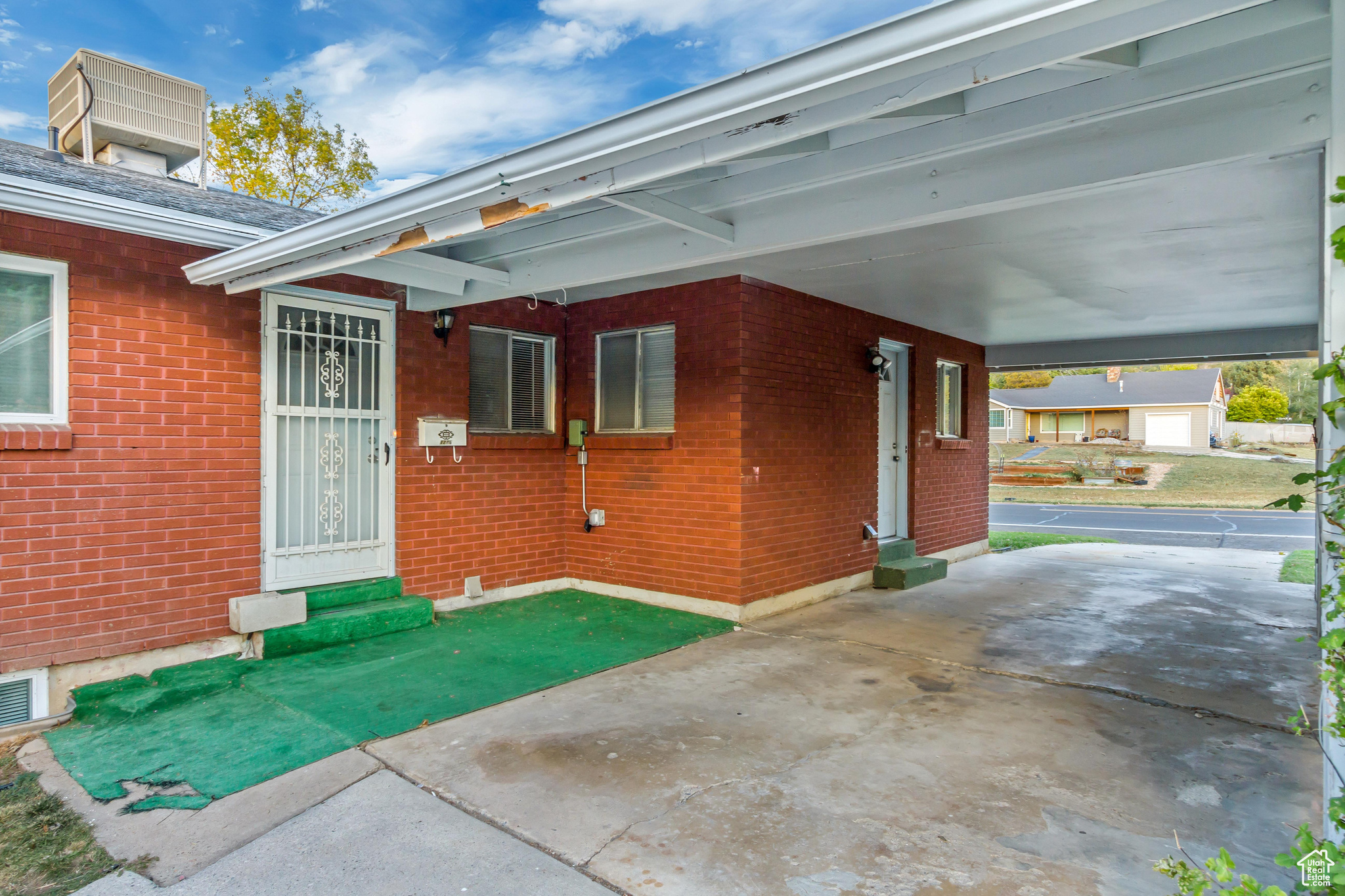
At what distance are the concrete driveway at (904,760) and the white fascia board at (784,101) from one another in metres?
2.44

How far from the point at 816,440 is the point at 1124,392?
3054 centimetres

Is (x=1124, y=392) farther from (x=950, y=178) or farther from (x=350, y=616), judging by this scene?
(x=350, y=616)

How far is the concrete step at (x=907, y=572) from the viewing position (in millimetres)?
7273

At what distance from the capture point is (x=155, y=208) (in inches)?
156

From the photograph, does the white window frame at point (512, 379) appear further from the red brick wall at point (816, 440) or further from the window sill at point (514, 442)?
the red brick wall at point (816, 440)

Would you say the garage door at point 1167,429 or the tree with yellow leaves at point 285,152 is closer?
the tree with yellow leaves at point 285,152

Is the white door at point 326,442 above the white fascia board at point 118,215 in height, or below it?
below

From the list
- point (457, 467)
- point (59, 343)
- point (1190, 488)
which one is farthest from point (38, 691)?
point (1190, 488)

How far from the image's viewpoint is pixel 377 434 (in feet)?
18.2

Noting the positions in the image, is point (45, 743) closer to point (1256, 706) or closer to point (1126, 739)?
point (1126, 739)

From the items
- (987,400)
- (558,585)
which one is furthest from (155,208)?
(987,400)

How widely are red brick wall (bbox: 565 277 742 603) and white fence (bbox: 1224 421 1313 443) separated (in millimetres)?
33669

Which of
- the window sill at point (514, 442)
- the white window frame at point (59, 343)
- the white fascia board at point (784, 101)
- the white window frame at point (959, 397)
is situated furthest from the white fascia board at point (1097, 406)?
the white window frame at point (59, 343)

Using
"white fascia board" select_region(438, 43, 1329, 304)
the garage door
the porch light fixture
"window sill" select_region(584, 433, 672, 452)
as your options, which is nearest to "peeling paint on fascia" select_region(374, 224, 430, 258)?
"white fascia board" select_region(438, 43, 1329, 304)
